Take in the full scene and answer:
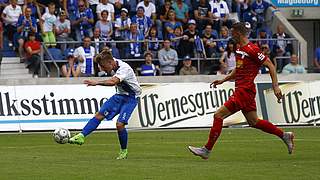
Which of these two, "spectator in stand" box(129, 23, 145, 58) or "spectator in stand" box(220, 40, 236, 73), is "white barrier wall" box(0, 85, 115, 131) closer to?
"spectator in stand" box(129, 23, 145, 58)

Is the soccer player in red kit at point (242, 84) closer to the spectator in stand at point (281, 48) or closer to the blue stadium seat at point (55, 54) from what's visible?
the blue stadium seat at point (55, 54)

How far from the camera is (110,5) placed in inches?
1282

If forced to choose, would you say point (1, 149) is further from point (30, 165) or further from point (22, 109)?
point (22, 109)

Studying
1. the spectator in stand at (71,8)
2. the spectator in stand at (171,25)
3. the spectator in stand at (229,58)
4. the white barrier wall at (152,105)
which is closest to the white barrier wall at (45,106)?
the white barrier wall at (152,105)

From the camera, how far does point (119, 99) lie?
17453 mm

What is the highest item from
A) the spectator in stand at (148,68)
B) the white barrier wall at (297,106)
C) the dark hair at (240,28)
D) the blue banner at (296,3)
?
the dark hair at (240,28)

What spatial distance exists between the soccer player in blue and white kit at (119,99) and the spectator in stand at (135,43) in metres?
14.2

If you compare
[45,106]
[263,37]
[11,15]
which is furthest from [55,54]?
[263,37]

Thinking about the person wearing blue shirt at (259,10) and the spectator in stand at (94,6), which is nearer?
the spectator in stand at (94,6)

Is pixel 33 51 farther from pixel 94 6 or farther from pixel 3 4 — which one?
pixel 94 6

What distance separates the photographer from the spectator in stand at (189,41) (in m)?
32.3

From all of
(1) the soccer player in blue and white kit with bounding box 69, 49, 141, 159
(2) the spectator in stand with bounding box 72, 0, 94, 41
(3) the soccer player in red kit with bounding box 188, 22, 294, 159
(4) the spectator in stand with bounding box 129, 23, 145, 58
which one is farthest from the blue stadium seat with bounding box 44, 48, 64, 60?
(3) the soccer player in red kit with bounding box 188, 22, 294, 159

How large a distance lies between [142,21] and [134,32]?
2.01 feet

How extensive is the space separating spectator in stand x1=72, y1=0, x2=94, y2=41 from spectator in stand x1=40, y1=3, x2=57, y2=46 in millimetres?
915
